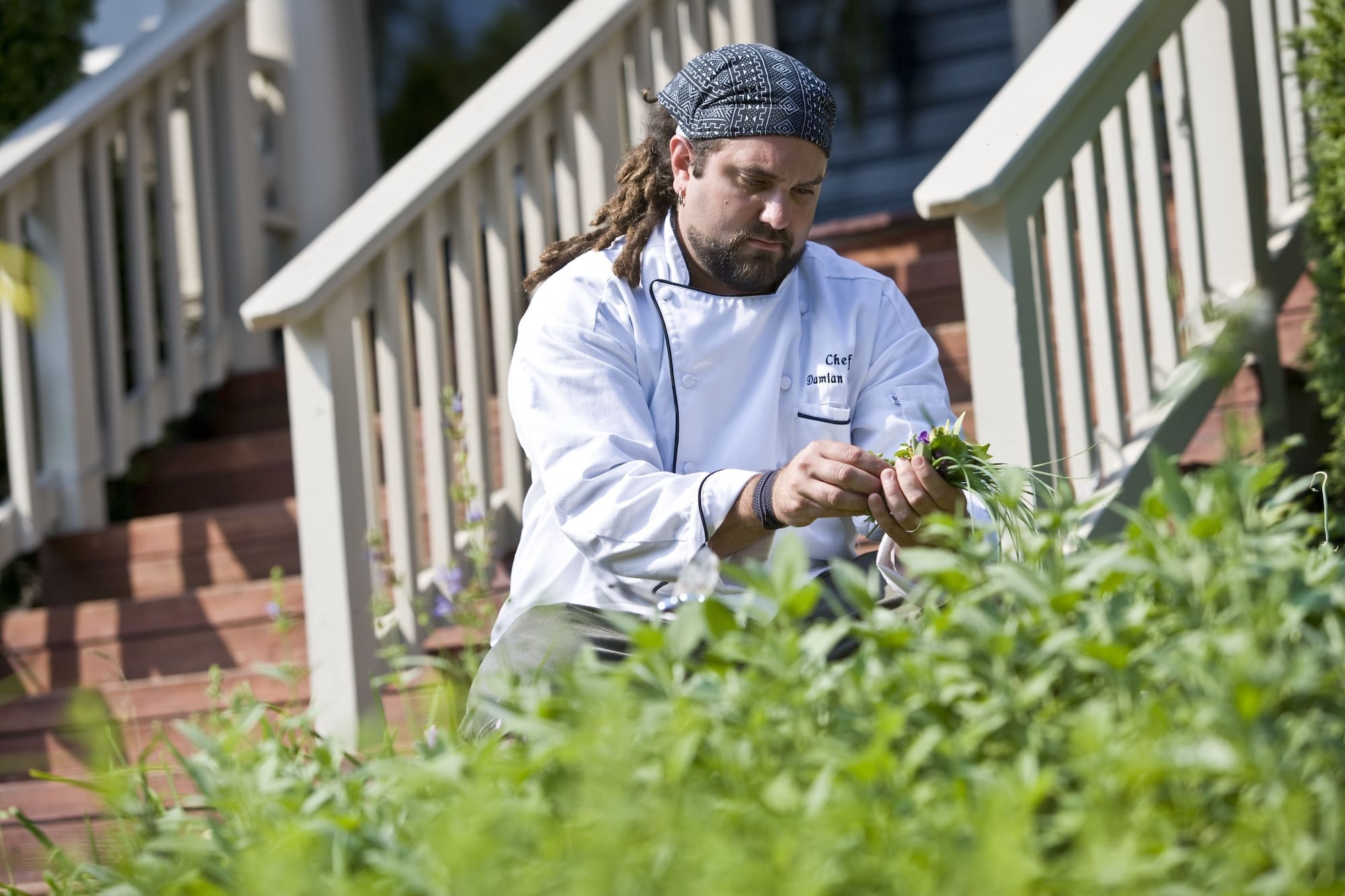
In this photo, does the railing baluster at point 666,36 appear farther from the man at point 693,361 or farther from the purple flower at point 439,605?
the man at point 693,361

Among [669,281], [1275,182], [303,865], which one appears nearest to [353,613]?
[669,281]

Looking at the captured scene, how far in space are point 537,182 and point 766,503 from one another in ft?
6.30

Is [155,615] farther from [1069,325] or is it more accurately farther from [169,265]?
[1069,325]

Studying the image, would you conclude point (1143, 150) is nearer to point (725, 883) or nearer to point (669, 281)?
point (669, 281)

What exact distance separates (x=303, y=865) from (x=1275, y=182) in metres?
3.42

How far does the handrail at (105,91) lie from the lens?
4023mm

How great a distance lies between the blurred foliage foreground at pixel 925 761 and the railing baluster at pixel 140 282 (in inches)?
132

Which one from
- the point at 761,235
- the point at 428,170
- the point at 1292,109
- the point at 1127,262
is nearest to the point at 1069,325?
the point at 1127,262

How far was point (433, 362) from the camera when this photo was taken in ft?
11.4

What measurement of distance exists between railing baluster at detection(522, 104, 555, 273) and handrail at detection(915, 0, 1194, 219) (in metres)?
1.05

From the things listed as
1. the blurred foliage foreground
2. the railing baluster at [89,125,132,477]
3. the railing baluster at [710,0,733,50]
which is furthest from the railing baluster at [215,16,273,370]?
the blurred foliage foreground

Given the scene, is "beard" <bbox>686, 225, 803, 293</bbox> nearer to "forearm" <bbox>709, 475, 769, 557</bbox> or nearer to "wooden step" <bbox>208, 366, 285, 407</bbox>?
"forearm" <bbox>709, 475, 769, 557</bbox>

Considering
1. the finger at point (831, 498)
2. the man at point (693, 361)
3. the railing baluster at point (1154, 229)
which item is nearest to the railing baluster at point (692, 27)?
the railing baluster at point (1154, 229)

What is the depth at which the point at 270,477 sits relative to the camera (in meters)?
4.51
